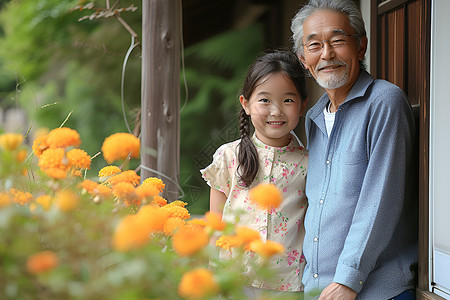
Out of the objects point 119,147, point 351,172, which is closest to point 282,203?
point 351,172

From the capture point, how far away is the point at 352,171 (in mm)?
1300

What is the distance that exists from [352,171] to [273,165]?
0.33 meters

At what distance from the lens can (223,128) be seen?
12.5 ft

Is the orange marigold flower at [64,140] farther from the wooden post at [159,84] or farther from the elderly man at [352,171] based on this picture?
the wooden post at [159,84]

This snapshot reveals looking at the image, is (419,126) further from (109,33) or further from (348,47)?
(109,33)

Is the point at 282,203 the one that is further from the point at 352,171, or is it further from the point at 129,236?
the point at 129,236

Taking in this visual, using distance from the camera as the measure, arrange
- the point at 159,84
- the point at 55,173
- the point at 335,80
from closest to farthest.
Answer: the point at 55,173
the point at 335,80
the point at 159,84

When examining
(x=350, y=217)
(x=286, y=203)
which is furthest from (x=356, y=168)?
(x=286, y=203)

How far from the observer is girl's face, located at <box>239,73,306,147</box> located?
150 cm

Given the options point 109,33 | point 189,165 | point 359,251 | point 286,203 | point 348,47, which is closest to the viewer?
point 359,251

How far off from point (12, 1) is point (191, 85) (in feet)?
6.02

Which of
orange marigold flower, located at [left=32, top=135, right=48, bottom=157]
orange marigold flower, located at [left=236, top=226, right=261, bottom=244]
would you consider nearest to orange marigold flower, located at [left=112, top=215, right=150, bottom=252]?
orange marigold flower, located at [left=236, top=226, right=261, bottom=244]

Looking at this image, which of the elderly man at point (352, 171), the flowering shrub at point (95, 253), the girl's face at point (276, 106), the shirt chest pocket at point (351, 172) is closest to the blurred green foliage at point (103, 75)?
the girl's face at point (276, 106)

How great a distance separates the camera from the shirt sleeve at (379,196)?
3.97ft
